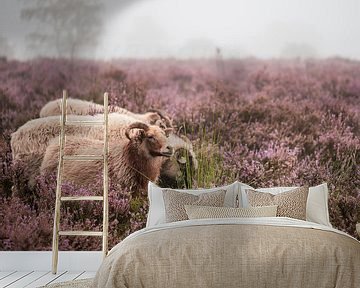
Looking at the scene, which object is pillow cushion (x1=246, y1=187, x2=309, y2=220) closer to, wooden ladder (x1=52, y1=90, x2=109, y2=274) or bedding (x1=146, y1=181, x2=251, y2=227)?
bedding (x1=146, y1=181, x2=251, y2=227)

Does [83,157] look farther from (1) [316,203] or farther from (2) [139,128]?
(1) [316,203]

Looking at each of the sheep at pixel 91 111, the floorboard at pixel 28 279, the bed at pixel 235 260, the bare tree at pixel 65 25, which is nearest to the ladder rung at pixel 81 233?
the floorboard at pixel 28 279

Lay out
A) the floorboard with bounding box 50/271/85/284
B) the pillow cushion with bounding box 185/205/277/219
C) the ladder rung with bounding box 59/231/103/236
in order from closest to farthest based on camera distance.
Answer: the pillow cushion with bounding box 185/205/277/219 → the floorboard with bounding box 50/271/85/284 → the ladder rung with bounding box 59/231/103/236

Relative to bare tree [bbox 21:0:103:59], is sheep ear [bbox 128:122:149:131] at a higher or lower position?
lower

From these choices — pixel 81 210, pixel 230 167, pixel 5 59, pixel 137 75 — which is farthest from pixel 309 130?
pixel 5 59

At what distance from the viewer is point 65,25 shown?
23.1ft

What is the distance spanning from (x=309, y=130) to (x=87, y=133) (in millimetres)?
2090

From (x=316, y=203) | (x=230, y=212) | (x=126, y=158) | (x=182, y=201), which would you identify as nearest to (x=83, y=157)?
(x=126, y=158)

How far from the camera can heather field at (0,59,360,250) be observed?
Result: 6.70 m

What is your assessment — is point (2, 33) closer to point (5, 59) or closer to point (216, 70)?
point (5, 59)

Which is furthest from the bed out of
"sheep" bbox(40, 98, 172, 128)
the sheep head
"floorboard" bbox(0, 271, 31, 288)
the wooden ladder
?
"sheep" bbox(40, 98, 172, 128)

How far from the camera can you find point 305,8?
22.4ft

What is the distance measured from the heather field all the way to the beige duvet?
90.1 inches

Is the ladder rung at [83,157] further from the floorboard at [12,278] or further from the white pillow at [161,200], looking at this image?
the floorboard at [12,278]
